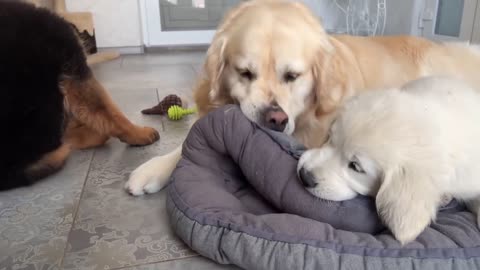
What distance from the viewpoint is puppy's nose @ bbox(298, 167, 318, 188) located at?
1.03 meters

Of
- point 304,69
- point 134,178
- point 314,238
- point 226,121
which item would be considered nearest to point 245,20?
point 304,69

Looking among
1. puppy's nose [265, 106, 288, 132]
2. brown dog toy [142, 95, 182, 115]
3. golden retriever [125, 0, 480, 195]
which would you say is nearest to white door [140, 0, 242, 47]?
brown dog toy [142, 95, 182, 115]

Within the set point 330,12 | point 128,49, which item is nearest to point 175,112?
point 128,49

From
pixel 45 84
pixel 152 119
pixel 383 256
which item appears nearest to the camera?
pixel 383 256

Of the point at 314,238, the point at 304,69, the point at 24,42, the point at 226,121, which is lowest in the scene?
the point at 314,238

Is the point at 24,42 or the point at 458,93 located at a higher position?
the point at 24,42

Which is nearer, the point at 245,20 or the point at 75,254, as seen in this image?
the point at 75,254

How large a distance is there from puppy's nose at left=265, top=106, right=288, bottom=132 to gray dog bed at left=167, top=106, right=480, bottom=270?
0.12m

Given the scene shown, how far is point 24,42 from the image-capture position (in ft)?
4.34

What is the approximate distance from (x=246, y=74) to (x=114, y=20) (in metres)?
3.70

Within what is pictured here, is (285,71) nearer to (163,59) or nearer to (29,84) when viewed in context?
(29,84)

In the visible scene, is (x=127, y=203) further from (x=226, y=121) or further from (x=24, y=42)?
(x=24, y=42)

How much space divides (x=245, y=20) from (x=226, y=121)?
45 cm

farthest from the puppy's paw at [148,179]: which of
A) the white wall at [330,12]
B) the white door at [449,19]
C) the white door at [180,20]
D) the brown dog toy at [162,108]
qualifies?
the white wall at [330,12]
